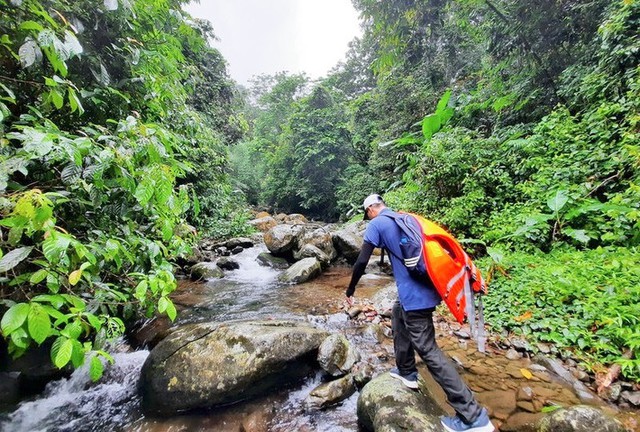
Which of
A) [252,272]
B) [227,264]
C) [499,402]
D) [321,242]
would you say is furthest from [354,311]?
[227,264]

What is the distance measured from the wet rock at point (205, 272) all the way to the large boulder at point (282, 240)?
2093 mm

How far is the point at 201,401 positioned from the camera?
10.3 ft

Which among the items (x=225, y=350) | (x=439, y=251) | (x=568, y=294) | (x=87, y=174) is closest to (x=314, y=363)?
(x=225, y=350)

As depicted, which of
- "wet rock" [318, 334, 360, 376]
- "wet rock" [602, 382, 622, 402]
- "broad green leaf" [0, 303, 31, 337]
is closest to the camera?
"broad green leaf" [0, 303, 31, 337]

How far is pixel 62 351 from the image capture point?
1.59 m

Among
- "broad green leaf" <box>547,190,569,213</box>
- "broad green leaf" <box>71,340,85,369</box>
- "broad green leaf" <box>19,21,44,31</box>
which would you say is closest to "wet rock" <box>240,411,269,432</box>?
"broad green leaf" <box>71,340,85,369</box>

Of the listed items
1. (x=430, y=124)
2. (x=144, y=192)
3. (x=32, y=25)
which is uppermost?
(x=430, y=124)

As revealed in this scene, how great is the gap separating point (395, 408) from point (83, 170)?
313cm

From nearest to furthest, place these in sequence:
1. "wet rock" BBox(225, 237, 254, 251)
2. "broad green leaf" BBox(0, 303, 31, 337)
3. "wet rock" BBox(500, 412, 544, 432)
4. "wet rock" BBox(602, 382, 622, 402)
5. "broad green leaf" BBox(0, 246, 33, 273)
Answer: "broad green leaf" BBox(0, 303, 31, 337) → "broad green leaf" BBox(0, 246, 33, 273) → "wet rock" BBox(500, 412, 544, 432) → "wet rock" BBox(602, 382, 622, 402) → "wet rock" BBox(225, 237, 254, 251)

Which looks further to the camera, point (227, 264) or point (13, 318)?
point (227, 264)

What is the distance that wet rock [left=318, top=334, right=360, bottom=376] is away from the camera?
3531 mm

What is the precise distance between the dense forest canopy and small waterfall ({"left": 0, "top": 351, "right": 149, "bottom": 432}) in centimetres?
58

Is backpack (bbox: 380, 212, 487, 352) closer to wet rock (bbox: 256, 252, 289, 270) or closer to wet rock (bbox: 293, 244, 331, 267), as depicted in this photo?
wet rock (bbox: 293, 244, 331, 267)

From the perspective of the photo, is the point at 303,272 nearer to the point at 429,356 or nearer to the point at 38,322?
the point at 429,356
